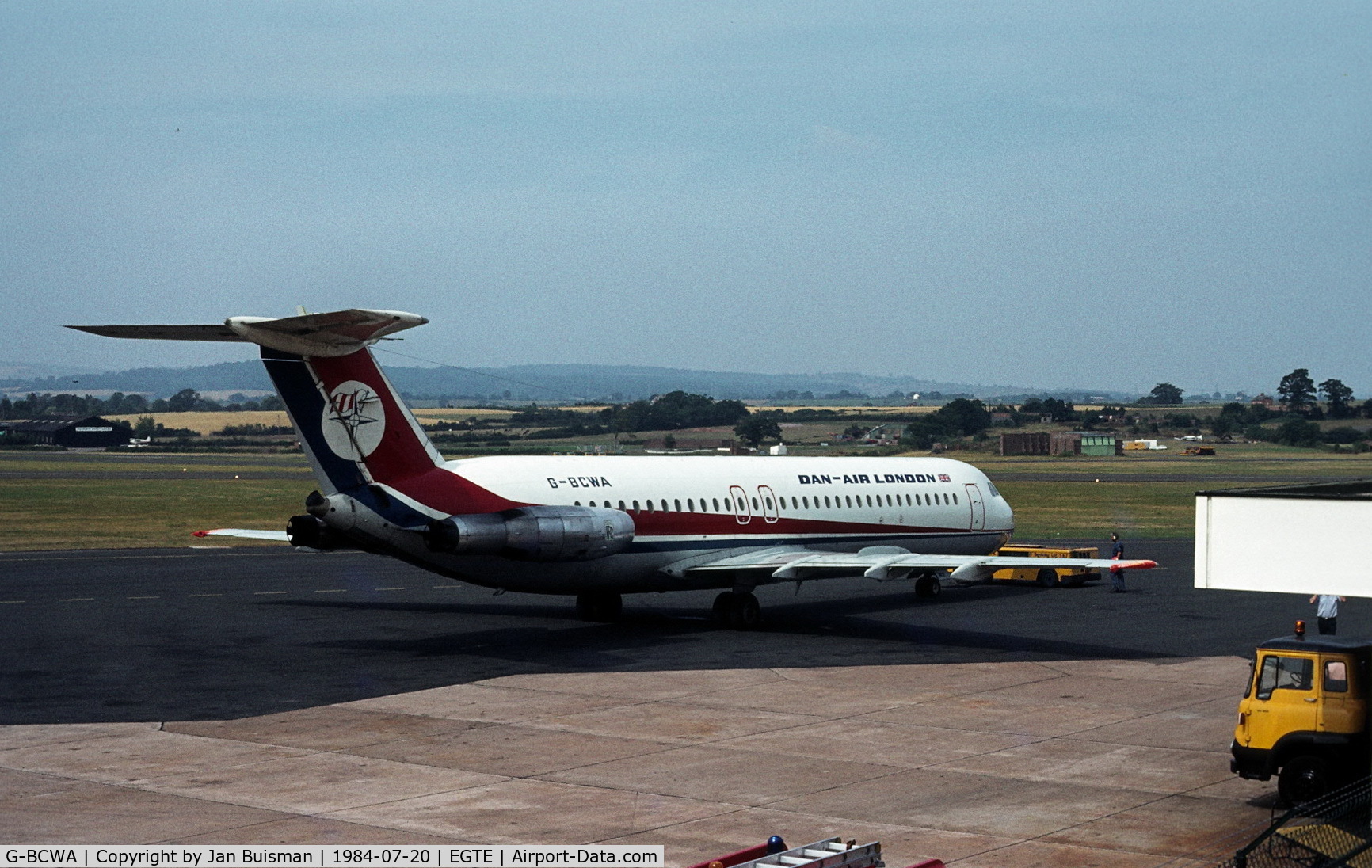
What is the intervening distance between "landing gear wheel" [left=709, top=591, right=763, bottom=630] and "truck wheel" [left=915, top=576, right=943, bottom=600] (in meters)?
8.62

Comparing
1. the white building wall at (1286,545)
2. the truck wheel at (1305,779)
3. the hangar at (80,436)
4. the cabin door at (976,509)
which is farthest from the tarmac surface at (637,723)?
the hangar at (80,436)

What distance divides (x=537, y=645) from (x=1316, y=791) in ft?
59.7

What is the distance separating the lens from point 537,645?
3288 cm

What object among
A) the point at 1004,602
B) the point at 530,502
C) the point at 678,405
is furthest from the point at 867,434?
the point at 530,502

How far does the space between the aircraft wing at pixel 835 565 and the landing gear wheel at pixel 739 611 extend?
0.73m

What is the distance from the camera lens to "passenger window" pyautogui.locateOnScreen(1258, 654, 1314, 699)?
18.9m

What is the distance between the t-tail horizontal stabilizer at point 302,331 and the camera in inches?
1085

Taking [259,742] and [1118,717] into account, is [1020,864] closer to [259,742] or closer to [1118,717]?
[1118,717]

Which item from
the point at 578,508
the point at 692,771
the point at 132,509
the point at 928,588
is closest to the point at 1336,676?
the point at 692,771

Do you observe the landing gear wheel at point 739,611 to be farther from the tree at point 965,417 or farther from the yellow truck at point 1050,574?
the tree at point 965,417

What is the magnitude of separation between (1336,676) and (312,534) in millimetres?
19401

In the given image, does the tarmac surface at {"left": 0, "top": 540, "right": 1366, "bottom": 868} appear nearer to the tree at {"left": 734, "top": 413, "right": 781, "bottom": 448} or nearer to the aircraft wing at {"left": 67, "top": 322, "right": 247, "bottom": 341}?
the aircraft wing at {"left": 67, "top": 322, "right": 247, "bottom": 341}

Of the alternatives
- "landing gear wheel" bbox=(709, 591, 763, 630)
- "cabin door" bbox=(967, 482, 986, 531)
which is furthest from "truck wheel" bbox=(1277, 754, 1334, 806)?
"cabin door" bbox=(967, 482, 986, 531)

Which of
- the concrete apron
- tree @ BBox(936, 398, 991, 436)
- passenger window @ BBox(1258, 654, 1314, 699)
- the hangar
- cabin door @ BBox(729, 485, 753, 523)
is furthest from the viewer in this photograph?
the hangar
